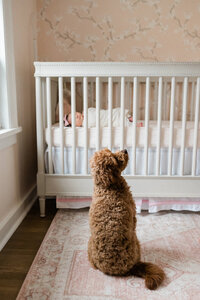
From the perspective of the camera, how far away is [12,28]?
6.15ft

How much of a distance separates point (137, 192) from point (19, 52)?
4.20ft

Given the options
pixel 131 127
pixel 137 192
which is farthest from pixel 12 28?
pixel 137 192

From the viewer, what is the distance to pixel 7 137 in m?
1.78

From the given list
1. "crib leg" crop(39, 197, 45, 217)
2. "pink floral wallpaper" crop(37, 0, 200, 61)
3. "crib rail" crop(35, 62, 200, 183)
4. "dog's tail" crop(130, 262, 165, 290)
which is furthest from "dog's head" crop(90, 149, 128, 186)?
"pink floral wallpaper" crop(37, 0, 200, 61)

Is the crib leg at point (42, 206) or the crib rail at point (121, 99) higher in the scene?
the crib rail at point (121, 99)

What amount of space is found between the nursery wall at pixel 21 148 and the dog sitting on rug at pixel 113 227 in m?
0.66

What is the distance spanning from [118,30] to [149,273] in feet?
7.00

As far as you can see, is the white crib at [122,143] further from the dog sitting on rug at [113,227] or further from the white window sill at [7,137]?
the dog sitting on rug at [113,227]

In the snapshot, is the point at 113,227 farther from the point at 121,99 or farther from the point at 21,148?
the point at 21,148

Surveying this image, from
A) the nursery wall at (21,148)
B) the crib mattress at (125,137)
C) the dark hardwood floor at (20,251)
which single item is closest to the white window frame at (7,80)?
the nursery wall at (21,148)

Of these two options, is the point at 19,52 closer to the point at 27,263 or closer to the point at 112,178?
the point at 112,178

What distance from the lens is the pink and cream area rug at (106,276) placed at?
Answer: 1.28 meters

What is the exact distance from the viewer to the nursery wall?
182 centimetres

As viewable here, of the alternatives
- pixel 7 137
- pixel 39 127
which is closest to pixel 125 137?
pixel 39 127
